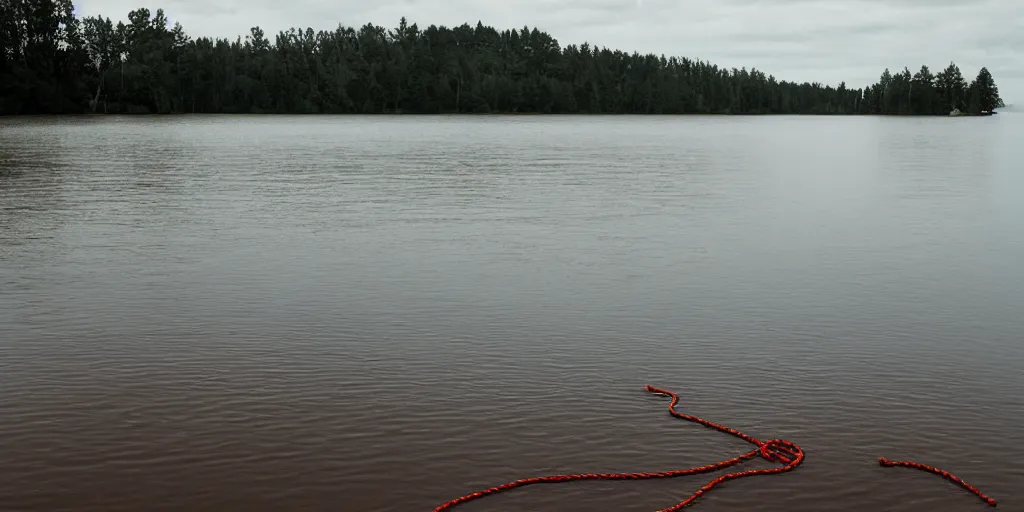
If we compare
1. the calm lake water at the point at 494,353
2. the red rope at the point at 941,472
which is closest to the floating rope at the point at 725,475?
the red rope at the point at 941,472

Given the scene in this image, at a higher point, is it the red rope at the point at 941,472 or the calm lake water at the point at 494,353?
the calm lake water at the point at 494,353

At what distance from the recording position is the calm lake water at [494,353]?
9.19 meters

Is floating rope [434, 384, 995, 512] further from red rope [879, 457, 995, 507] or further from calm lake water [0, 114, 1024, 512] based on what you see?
calm lake water [0, 114, 1024, 512]

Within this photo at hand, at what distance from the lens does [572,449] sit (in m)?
9.84

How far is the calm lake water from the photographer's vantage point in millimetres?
9188

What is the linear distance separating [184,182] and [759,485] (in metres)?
34.1

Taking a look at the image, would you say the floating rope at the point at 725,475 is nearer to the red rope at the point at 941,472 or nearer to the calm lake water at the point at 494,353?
the red rope at the point at 941,472

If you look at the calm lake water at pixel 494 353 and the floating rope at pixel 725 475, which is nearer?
the floating rope at pixel 725 475

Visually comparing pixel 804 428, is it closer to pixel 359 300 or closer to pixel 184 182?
pixel 359 300

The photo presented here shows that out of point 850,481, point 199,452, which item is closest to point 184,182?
point 199,452

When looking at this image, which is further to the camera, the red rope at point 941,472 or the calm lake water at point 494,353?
the calm lake water at point 494,353

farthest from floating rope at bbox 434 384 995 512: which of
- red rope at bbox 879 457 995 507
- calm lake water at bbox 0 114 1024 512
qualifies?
calm lake water at bbox 0 114 1024 512

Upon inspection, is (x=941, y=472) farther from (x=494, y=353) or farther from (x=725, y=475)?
(x=494, y=353)

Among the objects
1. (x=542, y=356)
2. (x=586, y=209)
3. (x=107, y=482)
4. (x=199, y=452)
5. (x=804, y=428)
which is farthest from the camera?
(x=586, y=209)
